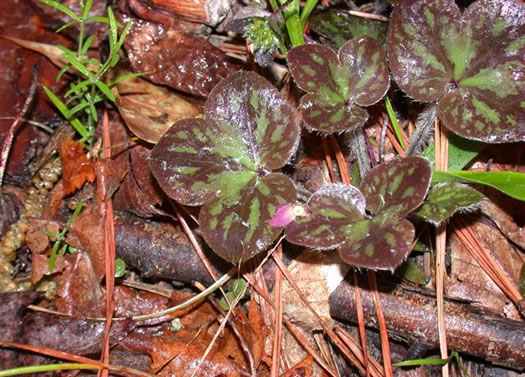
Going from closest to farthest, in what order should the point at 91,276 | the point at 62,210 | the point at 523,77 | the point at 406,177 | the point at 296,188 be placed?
the point at 406,177
the point at 523,77
the point at 296,188
the point at 91,276
the point at 62,210

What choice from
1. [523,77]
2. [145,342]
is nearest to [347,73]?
[523,77]

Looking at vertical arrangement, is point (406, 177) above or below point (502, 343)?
above

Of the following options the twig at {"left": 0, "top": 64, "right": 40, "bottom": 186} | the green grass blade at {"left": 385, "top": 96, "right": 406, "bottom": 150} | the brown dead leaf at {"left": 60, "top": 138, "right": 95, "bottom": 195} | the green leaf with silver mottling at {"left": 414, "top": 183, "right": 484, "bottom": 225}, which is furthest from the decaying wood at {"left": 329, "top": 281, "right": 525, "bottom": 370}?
the twig at {"left": 0, "top": 64, "right": 40, "bottom": 186}

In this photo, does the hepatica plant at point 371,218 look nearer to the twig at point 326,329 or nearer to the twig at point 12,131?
the twig at point 326,329

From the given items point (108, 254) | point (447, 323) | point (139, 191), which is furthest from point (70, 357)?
point (447, 323)

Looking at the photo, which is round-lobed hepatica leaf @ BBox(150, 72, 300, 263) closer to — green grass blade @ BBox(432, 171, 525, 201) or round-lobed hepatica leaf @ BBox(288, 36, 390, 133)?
round-lobed hepatica leaf @ BBox(288, 36, 390, 133)

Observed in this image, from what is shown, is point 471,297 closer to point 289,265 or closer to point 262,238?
point 289,265

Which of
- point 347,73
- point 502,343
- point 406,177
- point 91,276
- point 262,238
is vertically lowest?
point 91,276

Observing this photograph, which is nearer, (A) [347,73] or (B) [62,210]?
(A) [347,73]
